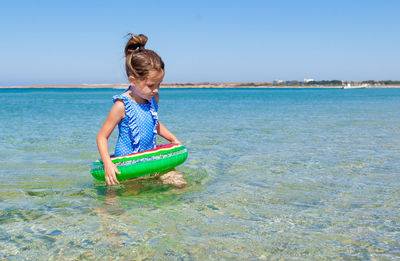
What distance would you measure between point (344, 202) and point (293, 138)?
5.38 m

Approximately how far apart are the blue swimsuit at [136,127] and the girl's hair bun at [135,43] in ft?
1.75

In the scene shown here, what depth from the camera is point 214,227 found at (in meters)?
3.09

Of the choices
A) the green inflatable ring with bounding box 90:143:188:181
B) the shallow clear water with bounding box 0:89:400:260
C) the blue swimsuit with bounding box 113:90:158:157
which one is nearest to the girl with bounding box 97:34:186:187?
the blue swimsuit with bounding box 113:90:158:157

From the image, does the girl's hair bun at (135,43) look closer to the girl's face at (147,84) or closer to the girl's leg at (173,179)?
the girl's face at (147,84)

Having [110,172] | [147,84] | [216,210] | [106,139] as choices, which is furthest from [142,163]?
[216,210]

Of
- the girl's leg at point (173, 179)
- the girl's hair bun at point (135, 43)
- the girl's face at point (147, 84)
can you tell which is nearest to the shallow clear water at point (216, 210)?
the girl's leg at point (173, 179)

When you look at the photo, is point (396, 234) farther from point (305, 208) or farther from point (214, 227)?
point (214, 227)

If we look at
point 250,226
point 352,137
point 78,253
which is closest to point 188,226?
point 250,226

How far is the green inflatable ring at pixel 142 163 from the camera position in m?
4.06

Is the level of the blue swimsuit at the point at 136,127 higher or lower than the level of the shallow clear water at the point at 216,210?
higher

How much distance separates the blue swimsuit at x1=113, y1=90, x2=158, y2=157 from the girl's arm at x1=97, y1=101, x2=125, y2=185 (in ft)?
0.34

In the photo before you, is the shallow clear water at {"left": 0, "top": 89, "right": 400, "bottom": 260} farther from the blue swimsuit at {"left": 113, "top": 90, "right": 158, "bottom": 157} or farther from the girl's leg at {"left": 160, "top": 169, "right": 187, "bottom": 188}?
the blue swimsuit at {"left": 113, "top": 90, "right": 158, "bottom": 157}

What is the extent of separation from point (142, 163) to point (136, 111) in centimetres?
59

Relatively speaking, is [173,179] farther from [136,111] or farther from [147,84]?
[147,84]
